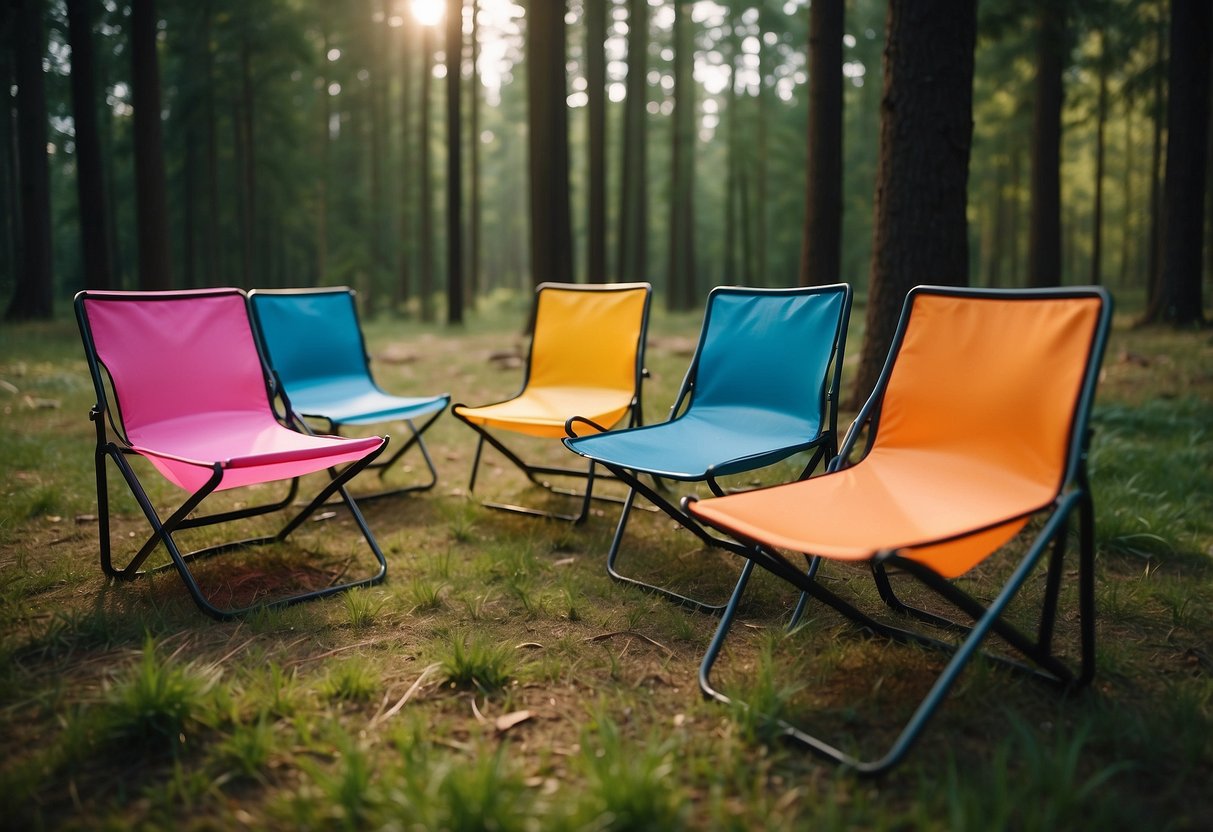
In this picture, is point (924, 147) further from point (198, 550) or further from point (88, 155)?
point (88, 155)

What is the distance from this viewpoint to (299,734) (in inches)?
76.9

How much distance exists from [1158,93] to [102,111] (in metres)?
19.9

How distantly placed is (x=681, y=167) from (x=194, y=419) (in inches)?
602

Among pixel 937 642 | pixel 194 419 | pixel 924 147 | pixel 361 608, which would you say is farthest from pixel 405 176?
pixel 937 642

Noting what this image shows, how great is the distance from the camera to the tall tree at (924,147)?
4117 millimetres

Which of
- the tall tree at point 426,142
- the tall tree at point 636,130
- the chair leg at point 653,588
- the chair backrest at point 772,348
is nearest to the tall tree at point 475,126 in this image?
the tall tree at point 426,142

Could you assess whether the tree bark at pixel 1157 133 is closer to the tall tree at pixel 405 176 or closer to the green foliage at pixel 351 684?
the green foliage at pixel 351 684

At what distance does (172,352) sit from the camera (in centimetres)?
343

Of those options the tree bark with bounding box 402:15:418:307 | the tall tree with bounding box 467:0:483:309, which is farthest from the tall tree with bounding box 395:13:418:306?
the tall tree with bounding box 467:0:483:309

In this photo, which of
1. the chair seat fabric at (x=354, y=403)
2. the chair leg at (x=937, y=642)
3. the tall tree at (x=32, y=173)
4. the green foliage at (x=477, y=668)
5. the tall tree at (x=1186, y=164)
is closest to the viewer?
the chair leg at (x=937, y=642)

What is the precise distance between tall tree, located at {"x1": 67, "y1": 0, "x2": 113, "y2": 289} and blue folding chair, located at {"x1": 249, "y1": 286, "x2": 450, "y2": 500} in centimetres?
724

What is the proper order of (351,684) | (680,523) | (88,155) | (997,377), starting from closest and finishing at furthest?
(351,684) → (997,377) → (680,523) → (88,155)

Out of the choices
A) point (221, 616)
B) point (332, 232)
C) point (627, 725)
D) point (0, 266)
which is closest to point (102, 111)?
point (0, 266)

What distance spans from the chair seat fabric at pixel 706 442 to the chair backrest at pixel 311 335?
2095mm
